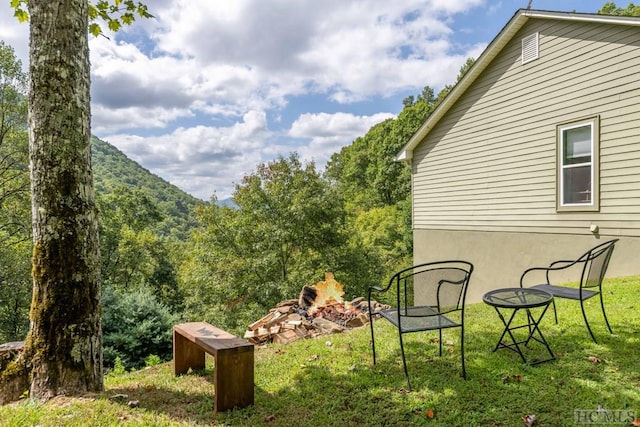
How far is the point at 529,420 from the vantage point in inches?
89.4

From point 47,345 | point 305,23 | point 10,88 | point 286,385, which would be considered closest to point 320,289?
point 286,385

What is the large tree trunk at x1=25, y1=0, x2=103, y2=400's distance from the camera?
267cm

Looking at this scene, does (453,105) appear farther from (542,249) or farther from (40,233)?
(40,233)

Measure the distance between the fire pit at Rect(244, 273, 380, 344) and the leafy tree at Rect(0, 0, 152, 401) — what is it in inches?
99.9

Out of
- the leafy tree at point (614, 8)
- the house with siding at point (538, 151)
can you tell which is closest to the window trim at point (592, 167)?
the house with siding at point (538, 151)

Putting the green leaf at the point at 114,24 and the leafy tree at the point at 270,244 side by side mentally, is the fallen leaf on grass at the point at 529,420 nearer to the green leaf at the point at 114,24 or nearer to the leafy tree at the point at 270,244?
the green leaf at the point at 114,24

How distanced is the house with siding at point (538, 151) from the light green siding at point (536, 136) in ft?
0.06

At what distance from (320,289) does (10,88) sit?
12.5 meters

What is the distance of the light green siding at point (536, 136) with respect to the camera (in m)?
6.04

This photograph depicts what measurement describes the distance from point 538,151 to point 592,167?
109 cm

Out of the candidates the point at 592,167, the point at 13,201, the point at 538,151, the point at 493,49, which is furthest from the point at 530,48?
the point at 13,201

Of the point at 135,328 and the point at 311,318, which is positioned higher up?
the point at 311,318

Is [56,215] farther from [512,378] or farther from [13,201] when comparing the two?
[13,201]

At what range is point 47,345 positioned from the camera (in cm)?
267
